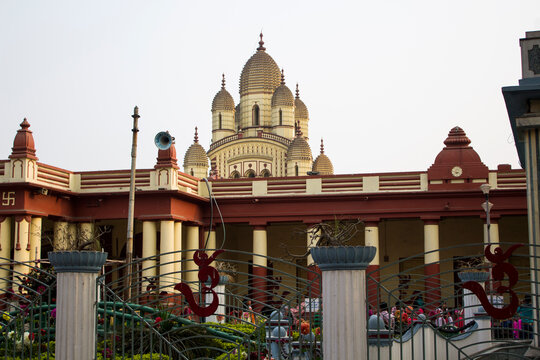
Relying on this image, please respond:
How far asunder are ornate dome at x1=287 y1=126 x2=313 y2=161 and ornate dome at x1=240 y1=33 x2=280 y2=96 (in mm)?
4155

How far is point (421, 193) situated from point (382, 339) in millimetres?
19330

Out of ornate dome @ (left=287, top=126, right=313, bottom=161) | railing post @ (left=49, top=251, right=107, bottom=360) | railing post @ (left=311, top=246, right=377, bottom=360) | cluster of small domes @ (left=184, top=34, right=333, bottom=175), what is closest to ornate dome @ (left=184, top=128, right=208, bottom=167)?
cluster of small domes @ (left=184, top=34, right=333, bottom=175)

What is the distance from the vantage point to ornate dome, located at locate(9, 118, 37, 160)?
25906mm

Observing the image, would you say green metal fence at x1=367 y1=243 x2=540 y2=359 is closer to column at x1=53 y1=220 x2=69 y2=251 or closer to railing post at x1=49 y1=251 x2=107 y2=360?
railing post at x1=49 y1=251 x2=107 y2=360

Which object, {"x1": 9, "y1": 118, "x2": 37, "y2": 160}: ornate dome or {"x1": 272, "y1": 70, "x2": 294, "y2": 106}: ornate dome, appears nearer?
{"x1": 9, "y1": 118, "x2": 37, "y2": 160}: ornate dome

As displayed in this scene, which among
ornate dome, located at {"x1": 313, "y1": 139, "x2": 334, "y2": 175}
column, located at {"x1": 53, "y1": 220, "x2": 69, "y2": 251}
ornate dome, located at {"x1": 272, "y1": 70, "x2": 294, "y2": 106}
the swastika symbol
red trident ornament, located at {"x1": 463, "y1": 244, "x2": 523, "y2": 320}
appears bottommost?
red trident ornament, located at {"x1": 463, "y1": 244, "x2": 523, "y2": 320}

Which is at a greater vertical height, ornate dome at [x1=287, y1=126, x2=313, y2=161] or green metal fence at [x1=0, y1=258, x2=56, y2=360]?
ornate dome at [x1=287, y1=126, x2=313, y2=161]

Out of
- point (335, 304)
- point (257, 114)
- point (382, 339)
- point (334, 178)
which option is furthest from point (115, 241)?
point (257, 114)

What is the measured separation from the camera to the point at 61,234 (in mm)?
28016

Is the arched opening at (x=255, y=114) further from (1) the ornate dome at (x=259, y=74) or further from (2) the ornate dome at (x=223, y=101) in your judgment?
(2) the ornate dome at (x=223, y=101)

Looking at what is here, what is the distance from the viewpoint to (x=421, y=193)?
96.9ft

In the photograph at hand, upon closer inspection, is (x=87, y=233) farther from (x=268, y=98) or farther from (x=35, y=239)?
(x=268, y=98)

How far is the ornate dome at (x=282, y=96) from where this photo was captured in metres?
60.4

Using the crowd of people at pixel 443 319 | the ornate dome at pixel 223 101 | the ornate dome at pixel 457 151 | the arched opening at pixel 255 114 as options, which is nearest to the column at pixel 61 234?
the ornate dome at pixel 457 151
